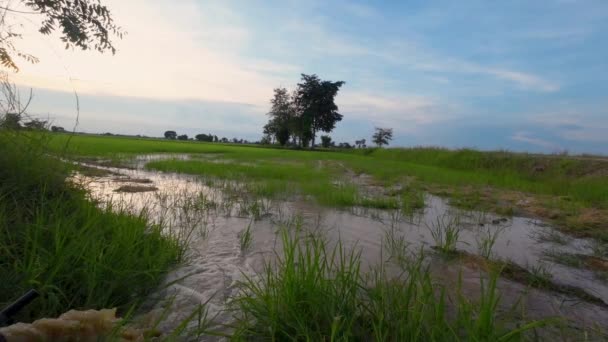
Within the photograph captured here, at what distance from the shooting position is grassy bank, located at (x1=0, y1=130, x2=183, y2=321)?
1624 millimetres

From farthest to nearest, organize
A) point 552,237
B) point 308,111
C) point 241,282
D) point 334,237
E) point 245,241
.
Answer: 1. point 308,111
2. point 552,237
3. point 334,237
4. point 245,241
5. point 241,282

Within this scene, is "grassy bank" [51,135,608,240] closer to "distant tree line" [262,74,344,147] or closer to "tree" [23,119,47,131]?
"tree" [23,119,47,131]

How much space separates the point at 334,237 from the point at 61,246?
7.93 feet

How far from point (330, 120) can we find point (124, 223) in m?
44.3

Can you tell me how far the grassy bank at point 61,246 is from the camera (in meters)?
1.62

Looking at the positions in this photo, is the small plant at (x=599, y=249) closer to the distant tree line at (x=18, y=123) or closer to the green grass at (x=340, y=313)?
the green grass at (x=340, y=313)

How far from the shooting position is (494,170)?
11.4 m

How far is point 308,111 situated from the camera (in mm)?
44969

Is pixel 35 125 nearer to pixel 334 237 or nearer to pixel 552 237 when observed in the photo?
pixel 334 237

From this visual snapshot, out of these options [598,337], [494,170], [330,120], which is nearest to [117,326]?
[598,337]

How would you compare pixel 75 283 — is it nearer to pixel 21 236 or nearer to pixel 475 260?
pixel 21 236

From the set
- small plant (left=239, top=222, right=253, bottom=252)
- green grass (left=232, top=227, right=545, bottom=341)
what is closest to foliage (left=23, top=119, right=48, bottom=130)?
small plant (left=239, top=222, right=253, bottom=252)

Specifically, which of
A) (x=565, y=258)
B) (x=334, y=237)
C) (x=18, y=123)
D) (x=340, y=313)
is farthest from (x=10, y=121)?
(x=565, y=258)

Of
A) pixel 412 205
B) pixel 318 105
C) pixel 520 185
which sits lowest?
pixel 412 205
